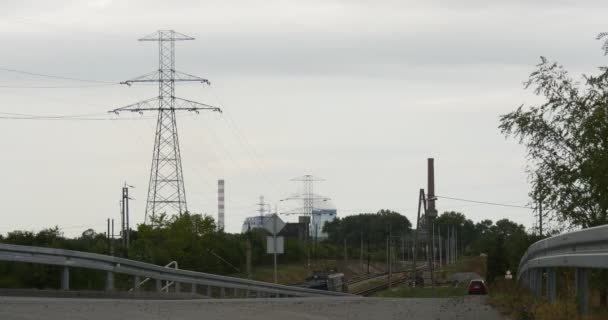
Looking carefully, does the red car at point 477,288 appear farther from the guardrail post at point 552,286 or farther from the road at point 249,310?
the guardrail post at point 552,286

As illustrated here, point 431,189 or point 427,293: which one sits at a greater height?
point 431,189

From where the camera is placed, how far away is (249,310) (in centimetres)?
1568

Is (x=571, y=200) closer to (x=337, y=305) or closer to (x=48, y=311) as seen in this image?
(x=337, y=305)

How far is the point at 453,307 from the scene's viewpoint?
16.5m

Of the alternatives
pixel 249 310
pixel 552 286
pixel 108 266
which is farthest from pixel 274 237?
pixel 552 286

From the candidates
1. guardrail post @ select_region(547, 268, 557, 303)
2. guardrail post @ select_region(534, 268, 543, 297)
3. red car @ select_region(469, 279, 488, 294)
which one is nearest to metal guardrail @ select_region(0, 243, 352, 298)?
guardrail post @ select_region(534, 268, 543, 297)

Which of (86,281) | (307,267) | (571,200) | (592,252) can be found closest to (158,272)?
(86,281)

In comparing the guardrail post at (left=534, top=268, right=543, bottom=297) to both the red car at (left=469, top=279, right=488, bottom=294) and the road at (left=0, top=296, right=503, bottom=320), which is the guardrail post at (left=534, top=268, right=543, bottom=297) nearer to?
the road at (left=0, top=296, right=503, bottom=320)

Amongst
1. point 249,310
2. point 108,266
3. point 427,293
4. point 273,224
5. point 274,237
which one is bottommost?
point 427,293

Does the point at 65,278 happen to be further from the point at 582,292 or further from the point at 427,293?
the point at 427,293

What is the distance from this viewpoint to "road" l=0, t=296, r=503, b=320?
14.3 meters

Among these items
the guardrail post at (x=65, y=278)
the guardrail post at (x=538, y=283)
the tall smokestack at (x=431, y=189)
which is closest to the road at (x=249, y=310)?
the guardrail post at (x=538, y=283)

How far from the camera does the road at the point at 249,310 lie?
46.9 feet

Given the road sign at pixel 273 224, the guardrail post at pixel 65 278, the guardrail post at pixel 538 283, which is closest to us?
the guardrail post at pixel 538 283
